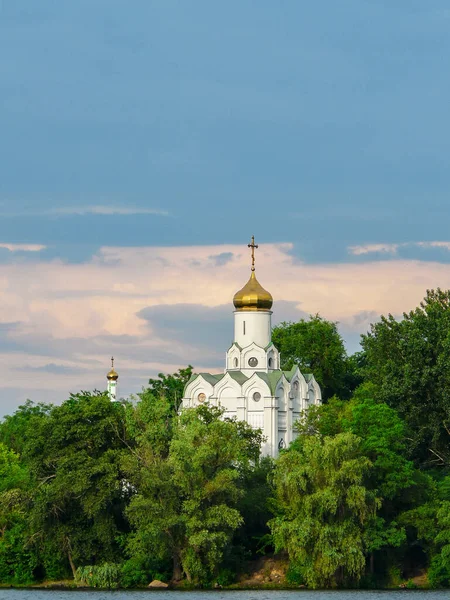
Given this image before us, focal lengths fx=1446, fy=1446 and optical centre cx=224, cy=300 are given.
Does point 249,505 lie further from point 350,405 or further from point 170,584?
point 350,405

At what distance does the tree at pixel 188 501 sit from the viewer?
53.3 meters

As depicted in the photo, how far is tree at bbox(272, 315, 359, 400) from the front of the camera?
277 feet

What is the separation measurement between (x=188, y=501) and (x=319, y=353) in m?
32.0

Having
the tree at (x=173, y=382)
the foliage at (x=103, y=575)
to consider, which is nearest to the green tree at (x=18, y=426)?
the tree at (x=173, y=382)

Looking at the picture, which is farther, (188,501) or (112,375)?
(112,375)

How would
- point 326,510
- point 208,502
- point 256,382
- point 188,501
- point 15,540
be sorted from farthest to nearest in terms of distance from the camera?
point 256,382 → point 15,540 → point 208,502 → point 188,501 → point 326,510

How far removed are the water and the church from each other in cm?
2237

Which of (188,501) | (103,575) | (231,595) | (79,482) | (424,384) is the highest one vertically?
(424,384)

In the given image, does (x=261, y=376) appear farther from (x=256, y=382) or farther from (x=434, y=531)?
(x=434, y=531)

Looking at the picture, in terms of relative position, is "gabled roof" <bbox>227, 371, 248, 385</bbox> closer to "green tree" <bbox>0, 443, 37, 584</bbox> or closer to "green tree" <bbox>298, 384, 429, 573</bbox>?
"green tree" <bbox>298, 384, 429, 573</bbox>

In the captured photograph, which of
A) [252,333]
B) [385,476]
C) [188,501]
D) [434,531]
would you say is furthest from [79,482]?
[252,333]

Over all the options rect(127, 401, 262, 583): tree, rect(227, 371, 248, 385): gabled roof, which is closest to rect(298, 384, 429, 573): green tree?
rect(127, 401, 262, 583): tree

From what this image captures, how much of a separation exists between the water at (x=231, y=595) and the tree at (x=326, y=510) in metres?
1.12

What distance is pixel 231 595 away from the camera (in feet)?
169
